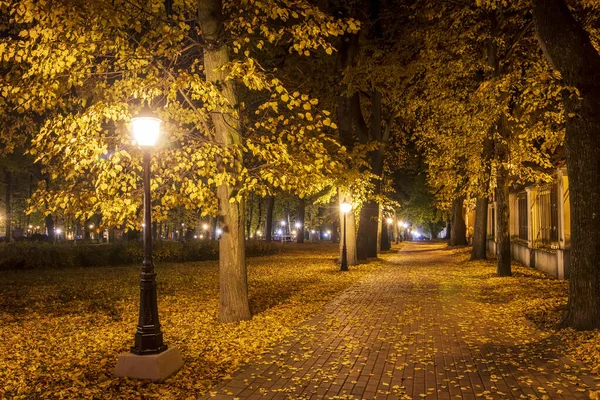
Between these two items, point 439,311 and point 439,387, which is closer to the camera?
point 439,387

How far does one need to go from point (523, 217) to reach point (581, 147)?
19.5 meters

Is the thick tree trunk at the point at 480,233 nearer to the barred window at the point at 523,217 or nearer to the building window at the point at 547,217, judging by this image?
the barred window at the point at 523,217

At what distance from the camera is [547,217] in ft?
71.1

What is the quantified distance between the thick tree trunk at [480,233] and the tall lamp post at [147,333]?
74.7 ft

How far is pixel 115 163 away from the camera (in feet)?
27.3

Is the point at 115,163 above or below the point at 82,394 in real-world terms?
above

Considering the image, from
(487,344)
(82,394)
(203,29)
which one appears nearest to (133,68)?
(203,29)

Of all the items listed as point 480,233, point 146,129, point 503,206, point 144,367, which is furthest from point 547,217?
point 144,367

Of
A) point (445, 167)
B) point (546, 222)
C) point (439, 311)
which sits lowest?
point (439, 311)

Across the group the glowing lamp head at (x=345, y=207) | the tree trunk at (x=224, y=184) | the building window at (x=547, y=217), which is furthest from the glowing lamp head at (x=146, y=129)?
the building window at (x=547, y=217)

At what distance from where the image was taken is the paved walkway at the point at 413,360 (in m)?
6.05

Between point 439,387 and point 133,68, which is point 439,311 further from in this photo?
point 133,68

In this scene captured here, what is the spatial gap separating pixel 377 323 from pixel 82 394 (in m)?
5.91

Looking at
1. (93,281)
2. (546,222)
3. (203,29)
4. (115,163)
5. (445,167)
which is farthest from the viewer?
(445,167)
